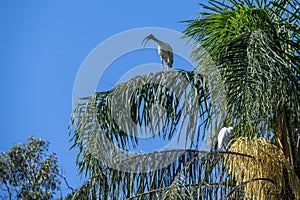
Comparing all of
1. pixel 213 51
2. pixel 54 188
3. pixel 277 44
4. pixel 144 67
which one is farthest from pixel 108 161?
pixel 54 188

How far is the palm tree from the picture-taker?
16.4ft

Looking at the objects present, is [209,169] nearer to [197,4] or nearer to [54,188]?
[197,4]

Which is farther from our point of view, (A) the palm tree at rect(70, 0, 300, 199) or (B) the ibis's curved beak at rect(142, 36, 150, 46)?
(B) the ibis's curved beak at rect(142, 36, 150, 46)

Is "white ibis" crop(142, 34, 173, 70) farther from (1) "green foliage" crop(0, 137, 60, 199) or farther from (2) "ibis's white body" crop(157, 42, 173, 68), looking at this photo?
(1) "green foliage" crop(0, 137, 60, 199)

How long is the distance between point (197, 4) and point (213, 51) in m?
0.79

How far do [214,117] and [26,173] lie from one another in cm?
654

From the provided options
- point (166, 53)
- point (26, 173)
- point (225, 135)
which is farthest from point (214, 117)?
point (26, 173)

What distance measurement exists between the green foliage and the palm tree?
5.03 meters

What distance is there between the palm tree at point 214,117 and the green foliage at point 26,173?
16.5ft

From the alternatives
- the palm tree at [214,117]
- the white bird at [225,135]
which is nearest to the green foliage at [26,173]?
the palm tree at [214,117]

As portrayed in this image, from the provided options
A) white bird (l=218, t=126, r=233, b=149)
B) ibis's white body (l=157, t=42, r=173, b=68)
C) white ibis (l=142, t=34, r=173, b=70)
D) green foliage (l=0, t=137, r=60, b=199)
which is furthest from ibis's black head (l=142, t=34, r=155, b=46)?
green foliage (l=0, t=137, r=60, b=199)

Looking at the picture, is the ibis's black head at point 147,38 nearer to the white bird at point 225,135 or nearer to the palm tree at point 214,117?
the palm tree at point 214,117

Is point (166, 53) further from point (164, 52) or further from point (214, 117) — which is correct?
point (214, 117)

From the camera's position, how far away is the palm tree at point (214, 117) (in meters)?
4.98
